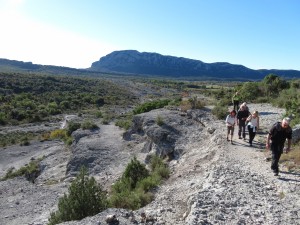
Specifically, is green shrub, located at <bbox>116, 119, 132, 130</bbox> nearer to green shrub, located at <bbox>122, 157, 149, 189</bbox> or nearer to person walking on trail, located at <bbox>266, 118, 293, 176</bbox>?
green shrub, located at <bbox>122, 157, 149, 189</bbox>

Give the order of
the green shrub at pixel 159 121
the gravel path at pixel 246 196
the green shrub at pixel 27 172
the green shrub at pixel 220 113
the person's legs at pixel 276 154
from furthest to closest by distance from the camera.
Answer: the green shrub at pixel 27 172 < the green shrub at pixel 220 113 < the green shrub at pixel 159 121 < the person's legs at pixel 276 154 < the gravel path at pixel 246 196

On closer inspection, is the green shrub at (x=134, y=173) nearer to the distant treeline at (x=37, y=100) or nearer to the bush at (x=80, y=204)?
the bush at (x=80, y=204)

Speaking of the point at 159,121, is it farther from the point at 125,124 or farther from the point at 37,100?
the point at 37,100

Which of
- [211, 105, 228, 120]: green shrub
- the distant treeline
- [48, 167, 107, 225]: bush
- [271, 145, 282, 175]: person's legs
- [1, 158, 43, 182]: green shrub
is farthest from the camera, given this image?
the distant treeline

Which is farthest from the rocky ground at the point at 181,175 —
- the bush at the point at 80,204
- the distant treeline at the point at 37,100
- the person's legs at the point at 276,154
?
the distant treeline at the point at 37,100

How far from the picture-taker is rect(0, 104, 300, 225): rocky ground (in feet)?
34.7

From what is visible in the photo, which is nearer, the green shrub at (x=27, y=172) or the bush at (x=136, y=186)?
the bush at (x=136, y=186)

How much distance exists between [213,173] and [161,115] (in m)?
12.3

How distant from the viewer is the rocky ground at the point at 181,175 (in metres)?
10.6

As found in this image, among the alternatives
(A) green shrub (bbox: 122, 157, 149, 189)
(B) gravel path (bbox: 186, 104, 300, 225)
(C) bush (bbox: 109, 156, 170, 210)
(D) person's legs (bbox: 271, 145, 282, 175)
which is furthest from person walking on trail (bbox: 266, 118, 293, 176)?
(A) green shrub (bbox: 122, 157, 149, 189)

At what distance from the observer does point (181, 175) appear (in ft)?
51.2

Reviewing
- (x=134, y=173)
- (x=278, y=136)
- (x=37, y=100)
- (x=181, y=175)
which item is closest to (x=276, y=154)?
(x=278, y=136)

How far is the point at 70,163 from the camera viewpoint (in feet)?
81.8

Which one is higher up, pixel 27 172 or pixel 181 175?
pixel 181 175
